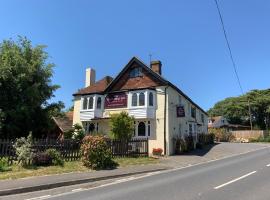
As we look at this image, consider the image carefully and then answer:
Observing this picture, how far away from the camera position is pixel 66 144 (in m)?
20.2

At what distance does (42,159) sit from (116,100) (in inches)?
608

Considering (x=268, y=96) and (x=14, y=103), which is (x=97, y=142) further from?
(x=268, y=96)

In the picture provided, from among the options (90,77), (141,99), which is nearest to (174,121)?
(141,99)

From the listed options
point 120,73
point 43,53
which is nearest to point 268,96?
point 120,73

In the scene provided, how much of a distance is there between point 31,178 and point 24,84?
15105mm

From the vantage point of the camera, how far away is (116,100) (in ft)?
106

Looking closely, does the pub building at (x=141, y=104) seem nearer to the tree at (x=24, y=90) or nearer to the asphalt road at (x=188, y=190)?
the tree at (x=24, y=90)

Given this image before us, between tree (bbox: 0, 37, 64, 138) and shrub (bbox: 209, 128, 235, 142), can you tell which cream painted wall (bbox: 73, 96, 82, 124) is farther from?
shrub (bbox: 209, 128, 235, 142)

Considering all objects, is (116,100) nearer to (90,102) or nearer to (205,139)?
(90,102)

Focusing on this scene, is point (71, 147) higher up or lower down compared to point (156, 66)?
lower down

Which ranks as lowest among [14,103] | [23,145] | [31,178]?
[31,178]

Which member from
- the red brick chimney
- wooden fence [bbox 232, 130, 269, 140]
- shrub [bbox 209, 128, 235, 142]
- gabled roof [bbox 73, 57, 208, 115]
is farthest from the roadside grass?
wooden fence [bbox 232, 130, 269, 140]

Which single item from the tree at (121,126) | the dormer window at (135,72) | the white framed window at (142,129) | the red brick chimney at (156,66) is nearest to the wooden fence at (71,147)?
the tree at (121,126)

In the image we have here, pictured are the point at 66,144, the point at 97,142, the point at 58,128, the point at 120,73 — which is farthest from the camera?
the point at 58,128
